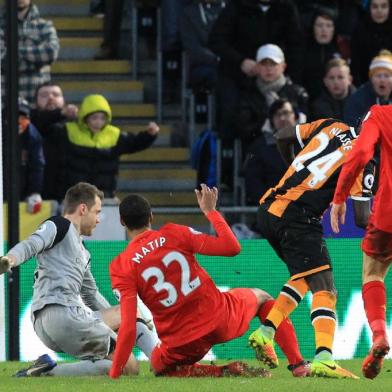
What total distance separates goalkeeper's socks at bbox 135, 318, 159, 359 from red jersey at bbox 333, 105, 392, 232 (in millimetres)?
2046

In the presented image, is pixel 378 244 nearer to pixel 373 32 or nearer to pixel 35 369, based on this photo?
pixel 35 369

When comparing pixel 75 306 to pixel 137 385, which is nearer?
pixel 137 385

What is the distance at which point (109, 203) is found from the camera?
48.9 ft

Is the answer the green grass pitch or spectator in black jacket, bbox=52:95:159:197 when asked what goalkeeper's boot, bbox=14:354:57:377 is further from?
spectator in black jacket, bbox=52:95:159:197

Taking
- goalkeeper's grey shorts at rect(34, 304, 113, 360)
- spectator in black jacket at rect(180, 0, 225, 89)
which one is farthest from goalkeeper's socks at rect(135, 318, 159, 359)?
spectator in black jacket at rect(180, 0, 225, 89)

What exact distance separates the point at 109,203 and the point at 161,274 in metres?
4.56

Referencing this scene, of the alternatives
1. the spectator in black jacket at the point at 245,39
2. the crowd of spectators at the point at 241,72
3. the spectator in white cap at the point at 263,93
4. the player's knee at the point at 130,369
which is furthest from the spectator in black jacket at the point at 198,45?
the player's knee at the point at 130,369

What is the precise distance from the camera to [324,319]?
10.7 m

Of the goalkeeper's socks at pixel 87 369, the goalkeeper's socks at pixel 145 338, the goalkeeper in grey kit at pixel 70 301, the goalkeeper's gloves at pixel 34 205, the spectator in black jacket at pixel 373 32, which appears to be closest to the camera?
the goalkeeper in grey kit at pixel 70 301

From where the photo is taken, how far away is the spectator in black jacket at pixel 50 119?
15.7m

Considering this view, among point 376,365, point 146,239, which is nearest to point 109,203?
point 146,239

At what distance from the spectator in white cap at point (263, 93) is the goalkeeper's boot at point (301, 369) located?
5.71 metres

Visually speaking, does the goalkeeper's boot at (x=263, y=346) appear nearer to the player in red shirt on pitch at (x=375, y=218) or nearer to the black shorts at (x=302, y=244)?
the black shorts at (x=302, y=244)

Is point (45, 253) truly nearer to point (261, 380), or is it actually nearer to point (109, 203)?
point (261, 380)
